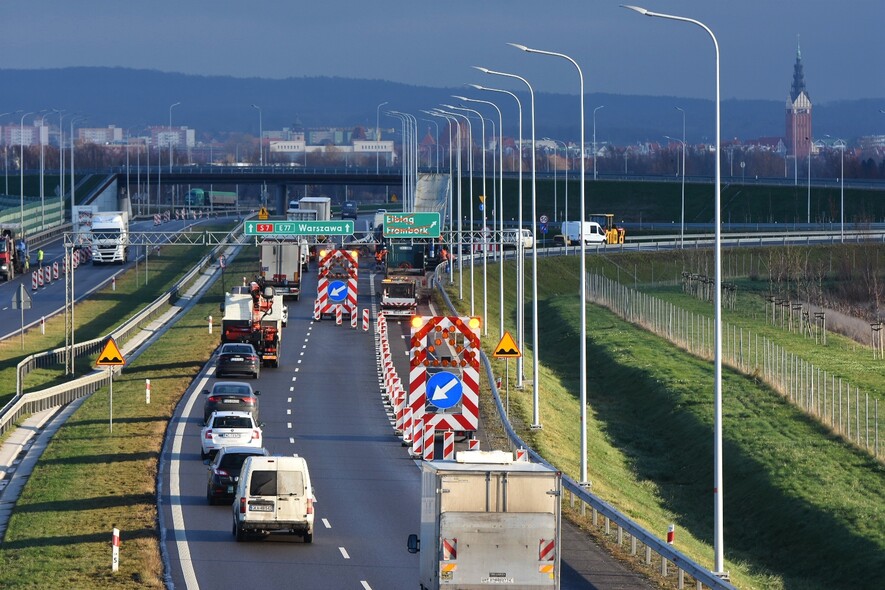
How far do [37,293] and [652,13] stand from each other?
7191cm

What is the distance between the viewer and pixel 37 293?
95.6 metres

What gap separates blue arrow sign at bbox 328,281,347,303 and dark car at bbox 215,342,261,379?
57.0 ft

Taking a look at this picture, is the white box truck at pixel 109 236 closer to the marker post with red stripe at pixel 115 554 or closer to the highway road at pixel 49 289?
the highway road at pixel 49 289

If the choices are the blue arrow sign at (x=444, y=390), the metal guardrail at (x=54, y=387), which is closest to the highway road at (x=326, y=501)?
the blue arrow sign at (x=444, y=390)

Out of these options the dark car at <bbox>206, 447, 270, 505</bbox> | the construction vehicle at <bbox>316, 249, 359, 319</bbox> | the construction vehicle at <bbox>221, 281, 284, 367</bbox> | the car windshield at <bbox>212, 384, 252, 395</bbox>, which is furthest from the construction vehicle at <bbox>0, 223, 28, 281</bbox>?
the dark car at <bbox>206, 447, 270, 505</bbox>

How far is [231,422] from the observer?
41250 millimetres

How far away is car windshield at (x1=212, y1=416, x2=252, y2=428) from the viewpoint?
41.2 metres

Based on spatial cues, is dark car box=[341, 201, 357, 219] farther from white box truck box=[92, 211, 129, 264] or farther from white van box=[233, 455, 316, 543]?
white van box=[233, 455, 316, 543]

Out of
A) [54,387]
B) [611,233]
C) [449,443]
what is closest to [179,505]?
[449,443]

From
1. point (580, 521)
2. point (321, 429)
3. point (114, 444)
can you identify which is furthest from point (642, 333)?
point (580, 521)

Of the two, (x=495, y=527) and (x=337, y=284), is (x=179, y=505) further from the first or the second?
(x=337, y=284)

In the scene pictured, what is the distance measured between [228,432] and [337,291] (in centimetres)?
3580

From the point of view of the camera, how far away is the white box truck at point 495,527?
22.6 metres

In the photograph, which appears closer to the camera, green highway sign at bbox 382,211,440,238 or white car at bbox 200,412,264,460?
white car at bbox 200,412,264,460
